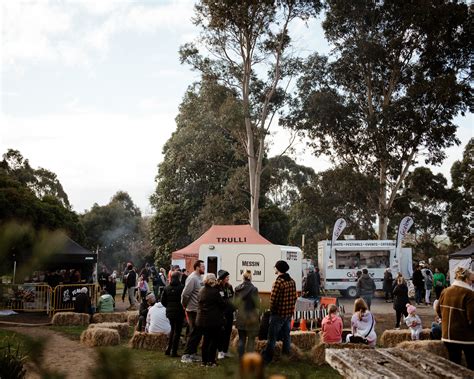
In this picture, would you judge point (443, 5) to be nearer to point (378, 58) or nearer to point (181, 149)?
point (378, 58)

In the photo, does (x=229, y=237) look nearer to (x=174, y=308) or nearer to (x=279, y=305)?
(x=174, y=308)

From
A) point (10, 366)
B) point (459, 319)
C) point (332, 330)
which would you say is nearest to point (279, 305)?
point (332, 330)

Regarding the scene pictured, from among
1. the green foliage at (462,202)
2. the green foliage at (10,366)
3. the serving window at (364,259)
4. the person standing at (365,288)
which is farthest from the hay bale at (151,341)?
the green foliage at (462,202)

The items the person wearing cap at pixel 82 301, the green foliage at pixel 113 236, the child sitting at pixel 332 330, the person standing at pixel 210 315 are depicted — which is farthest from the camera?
the green foliage at pixel 113 236

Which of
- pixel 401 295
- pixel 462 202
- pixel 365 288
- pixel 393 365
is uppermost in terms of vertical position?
pixel 462 202

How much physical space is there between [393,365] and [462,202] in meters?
41.3

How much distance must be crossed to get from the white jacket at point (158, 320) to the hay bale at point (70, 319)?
13.9 ft

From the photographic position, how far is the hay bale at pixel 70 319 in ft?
46.6

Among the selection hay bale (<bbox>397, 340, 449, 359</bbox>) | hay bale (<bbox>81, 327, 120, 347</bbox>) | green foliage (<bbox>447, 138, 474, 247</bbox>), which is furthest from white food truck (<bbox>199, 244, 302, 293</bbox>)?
green foliage (<bbox>447, 138, 474, 247</bbox>)

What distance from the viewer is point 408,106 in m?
28.6

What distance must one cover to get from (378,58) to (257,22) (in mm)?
6533

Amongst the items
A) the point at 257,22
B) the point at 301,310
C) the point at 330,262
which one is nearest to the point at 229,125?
the point at 257,22

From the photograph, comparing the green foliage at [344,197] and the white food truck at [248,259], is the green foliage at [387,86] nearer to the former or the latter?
the green foliage at [344,197]

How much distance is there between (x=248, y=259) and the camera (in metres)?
17.4
